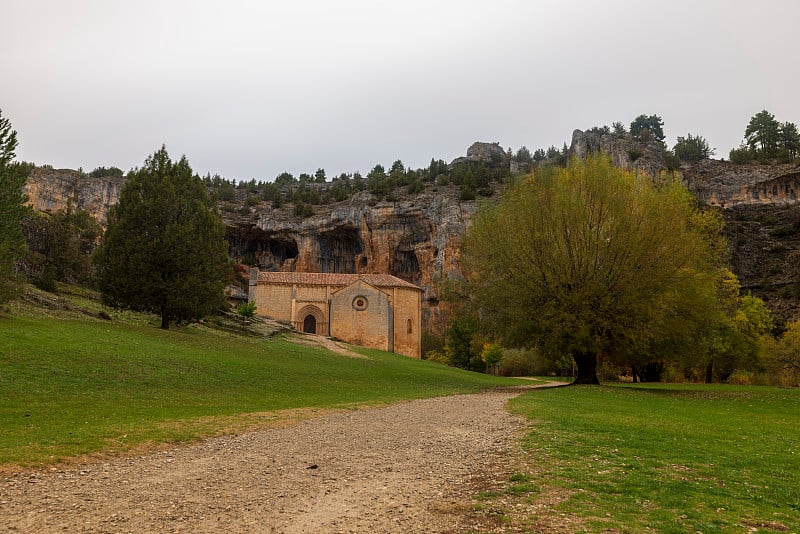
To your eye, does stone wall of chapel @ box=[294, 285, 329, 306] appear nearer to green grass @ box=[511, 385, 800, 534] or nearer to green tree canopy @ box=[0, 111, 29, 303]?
green tree canopy @ box=[0, 111, 29, 303]

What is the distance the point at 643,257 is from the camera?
2383 cm

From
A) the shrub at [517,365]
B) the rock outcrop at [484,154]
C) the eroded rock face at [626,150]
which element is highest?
the rock outcrop at [484,154]

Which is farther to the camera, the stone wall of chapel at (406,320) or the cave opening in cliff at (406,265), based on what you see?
the cave opening in cliff at (406,265)

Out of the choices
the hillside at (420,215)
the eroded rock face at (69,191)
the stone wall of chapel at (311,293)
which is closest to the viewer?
the stone wall of chapel at (311,293)

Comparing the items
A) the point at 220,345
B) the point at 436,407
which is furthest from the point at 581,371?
the point at 220,345

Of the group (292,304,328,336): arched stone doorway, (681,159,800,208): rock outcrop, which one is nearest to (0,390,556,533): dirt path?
(292,304,328,336): arched stone doorway

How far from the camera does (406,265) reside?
83938 millimetres

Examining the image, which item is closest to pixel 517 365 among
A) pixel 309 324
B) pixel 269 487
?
pixel 309 324

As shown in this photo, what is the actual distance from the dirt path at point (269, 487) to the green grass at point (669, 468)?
1.18 meters

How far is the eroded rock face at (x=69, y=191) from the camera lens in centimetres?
7488

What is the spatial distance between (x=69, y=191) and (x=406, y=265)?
51688mm

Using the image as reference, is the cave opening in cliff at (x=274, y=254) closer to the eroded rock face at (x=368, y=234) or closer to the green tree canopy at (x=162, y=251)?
the eroded rock face at (x=368, y=234)

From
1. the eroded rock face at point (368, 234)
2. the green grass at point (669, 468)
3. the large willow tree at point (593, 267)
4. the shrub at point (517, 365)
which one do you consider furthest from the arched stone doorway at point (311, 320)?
the green grass at point (669, 468)

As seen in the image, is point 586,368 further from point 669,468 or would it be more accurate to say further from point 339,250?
point 339,250
